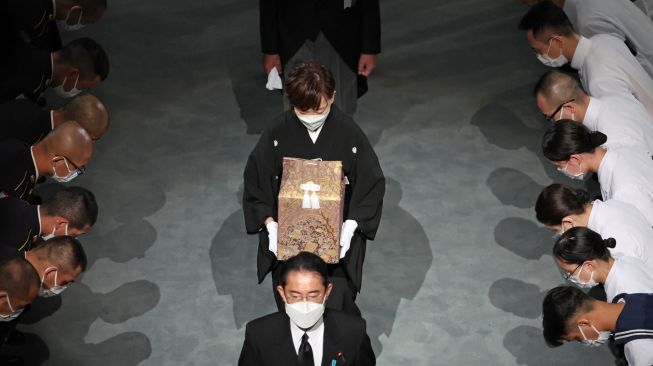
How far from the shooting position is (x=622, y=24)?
23.4 ft

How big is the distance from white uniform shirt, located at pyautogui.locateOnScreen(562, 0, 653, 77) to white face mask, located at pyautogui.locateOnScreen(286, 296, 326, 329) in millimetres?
3257

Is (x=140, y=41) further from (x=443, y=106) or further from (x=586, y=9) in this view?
(x=586, y=9)

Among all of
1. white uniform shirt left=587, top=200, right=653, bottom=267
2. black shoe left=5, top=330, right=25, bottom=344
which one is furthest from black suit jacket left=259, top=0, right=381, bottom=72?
black shoe left=5, top=330, right=25, bottom=344

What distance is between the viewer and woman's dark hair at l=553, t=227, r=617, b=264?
5.37 meters

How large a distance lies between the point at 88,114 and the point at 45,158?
482 mm

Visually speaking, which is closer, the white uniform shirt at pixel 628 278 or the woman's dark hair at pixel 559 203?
the white uniform shirt at pixel 628 278

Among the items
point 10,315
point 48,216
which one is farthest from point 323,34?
Answer: point 10,315

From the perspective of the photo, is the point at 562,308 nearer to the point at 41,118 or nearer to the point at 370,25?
the point at 370,25

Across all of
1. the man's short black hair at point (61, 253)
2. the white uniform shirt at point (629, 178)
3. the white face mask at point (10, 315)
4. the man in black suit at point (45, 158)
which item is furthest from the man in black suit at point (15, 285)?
the white uniform shirt at point (629, 178)

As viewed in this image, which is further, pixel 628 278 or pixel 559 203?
pixel 559 203

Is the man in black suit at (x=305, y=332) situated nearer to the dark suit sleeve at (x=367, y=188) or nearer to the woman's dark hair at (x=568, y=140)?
the dark suit sleeve at (x=367, y=188)

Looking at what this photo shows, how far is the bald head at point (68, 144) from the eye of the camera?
20.4 ft

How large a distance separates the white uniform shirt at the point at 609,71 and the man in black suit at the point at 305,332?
251cm

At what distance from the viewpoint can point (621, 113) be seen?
6.32 m
